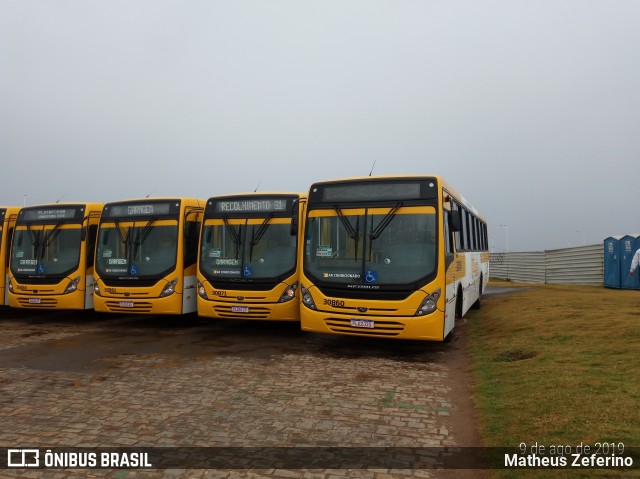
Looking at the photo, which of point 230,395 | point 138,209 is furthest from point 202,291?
point 230,395

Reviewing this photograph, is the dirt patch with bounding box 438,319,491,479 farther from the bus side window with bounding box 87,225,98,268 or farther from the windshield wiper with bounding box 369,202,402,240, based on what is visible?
the bus side window with bounding box 87,225,98,268

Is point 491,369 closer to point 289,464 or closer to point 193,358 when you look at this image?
point 289,464

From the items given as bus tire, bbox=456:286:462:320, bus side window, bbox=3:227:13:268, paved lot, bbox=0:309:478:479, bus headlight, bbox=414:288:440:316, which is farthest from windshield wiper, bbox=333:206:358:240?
bus side window, bbox=3:227:13:268

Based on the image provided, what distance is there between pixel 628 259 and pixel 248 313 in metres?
18.5

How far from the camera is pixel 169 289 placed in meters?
11.5

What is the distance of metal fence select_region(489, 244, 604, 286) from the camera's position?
81.9ft

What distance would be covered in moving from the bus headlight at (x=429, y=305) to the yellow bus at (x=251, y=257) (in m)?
3.06

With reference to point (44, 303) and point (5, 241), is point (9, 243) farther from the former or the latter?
point (44, 303)

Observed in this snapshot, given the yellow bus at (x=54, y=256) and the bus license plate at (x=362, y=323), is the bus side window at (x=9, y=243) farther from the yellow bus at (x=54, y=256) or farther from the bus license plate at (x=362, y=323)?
the bus license plate at (x=362, y=323)

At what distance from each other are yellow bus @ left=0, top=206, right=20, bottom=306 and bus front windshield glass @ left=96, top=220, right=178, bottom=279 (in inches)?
135

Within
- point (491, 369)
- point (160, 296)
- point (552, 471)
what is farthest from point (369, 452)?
point (160, 296)

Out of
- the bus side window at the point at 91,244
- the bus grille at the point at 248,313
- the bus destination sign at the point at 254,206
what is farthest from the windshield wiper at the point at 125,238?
the bus grille at the point at 248,313

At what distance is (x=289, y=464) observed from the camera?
4.36m

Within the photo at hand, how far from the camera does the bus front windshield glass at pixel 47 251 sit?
12.7m
